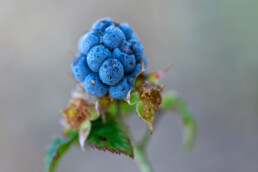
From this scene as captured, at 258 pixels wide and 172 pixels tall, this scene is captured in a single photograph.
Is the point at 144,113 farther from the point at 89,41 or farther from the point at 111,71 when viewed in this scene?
the point at 89,41

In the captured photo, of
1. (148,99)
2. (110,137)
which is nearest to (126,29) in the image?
(148,99)

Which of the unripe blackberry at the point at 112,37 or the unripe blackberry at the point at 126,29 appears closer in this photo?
the unripe blackberry at the point at 112,37

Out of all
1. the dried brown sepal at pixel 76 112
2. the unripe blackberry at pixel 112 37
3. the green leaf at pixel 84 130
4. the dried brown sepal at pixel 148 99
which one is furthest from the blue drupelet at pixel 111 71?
the green leaf at pixel 84 130

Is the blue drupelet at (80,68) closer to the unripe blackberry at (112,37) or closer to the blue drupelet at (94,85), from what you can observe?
the blue drupelet at (94,85)

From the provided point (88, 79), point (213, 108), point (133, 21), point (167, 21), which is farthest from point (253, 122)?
point (88, 79)

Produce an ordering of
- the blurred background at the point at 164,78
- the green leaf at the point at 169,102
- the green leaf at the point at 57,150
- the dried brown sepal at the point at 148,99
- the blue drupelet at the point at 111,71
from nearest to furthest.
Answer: the blue drupelet at the point at 111,71
the dried brown sepal at the point at 148,99
the green leaf at the point at 57,150
the green leaf at the point at 169,102
the blurred background at the point at 164,78

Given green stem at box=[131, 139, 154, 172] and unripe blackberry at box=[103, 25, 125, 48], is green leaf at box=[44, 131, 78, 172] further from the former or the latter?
unripe blackberry at box=[103, 25, 125, 48]

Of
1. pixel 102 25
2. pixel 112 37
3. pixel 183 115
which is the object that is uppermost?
pixel 183 115
